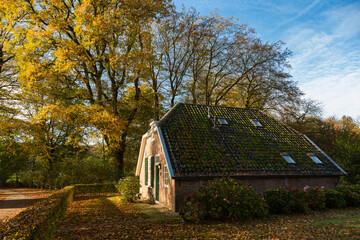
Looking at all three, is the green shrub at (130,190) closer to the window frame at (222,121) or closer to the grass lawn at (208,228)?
the grass lawn at (208,228)

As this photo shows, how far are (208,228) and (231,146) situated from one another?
6.19m

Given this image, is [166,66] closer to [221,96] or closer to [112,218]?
[221,96]

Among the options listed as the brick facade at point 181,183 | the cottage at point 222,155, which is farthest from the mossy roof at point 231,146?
the brick facade at point 181,183

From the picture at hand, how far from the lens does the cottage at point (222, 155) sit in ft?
38.7

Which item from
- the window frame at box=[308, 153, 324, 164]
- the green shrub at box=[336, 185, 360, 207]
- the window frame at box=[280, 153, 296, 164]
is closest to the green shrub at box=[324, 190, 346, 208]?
the green shrub at box=[336, 185, 360, 207]

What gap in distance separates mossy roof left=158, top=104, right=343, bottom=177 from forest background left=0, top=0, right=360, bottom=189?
5399 millimetres

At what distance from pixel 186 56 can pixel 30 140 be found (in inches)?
649

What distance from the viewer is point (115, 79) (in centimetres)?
2333

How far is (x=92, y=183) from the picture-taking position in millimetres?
22578

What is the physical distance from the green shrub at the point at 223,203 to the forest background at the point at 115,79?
10163mm

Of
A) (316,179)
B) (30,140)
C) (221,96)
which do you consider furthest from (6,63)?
(316,179)

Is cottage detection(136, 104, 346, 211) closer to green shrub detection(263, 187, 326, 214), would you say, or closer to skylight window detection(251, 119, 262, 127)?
skylight window detection(251, 119, 262, 127)

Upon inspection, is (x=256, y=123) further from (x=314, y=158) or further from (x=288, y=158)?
(x=314, y=158)

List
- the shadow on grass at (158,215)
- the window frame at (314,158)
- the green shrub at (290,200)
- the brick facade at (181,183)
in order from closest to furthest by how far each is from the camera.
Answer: the shadow on grass at (158,215) < the green shrub at (290,200) < the brick facade at (181,183) < the window frame at (314,158)
